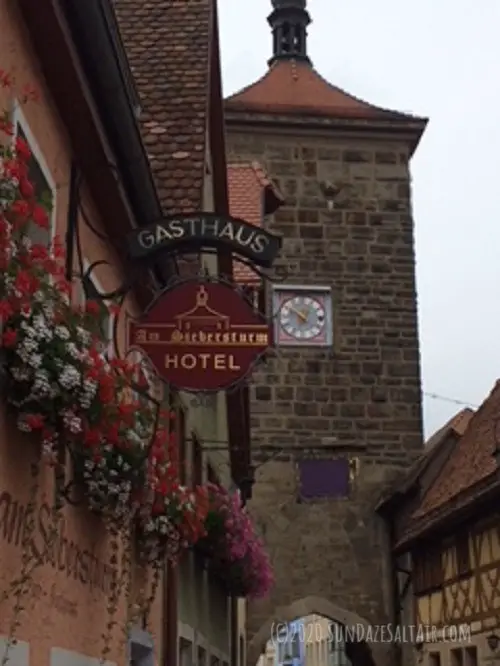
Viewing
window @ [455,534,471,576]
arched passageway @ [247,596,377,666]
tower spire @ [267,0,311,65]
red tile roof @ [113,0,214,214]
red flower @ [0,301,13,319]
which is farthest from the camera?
tower spire @ [267,0,311,65]

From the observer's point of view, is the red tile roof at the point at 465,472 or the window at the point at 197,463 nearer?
the window at the point at 197,463

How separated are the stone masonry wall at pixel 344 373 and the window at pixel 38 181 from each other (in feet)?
48.5

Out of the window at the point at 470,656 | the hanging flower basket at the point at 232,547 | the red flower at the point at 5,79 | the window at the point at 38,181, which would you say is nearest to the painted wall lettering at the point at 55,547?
the window at the point at 38,181

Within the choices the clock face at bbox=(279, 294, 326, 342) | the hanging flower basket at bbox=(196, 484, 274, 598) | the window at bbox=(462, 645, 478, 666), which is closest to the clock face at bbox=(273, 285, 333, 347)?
the clock face at bbox=(279, 294, 326, 342)

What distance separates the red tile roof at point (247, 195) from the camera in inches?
522

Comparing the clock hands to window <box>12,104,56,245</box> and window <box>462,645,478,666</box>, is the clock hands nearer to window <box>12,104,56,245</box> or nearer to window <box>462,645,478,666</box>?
window <box>462,645,478,666</box>

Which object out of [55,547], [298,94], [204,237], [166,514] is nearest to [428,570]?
[298,94]

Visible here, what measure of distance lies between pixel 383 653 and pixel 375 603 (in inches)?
28.9

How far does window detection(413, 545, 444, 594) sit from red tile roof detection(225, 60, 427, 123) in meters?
7.76

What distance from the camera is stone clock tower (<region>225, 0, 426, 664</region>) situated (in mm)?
19203

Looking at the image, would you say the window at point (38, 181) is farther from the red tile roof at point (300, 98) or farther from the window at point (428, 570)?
the red tile roof at point (300, 98)

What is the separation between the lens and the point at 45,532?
4.31 metres

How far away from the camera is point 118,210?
19.4ft

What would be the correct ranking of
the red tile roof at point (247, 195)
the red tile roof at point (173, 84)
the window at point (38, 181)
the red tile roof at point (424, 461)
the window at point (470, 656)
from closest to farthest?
1. the window at point (38, 181)
2. the red tile roof at point (173, 84)
3. the red tile roof at point (247, 195)
4. the window at point (470, 656)
5. the red tile roof at point (424, 461)
